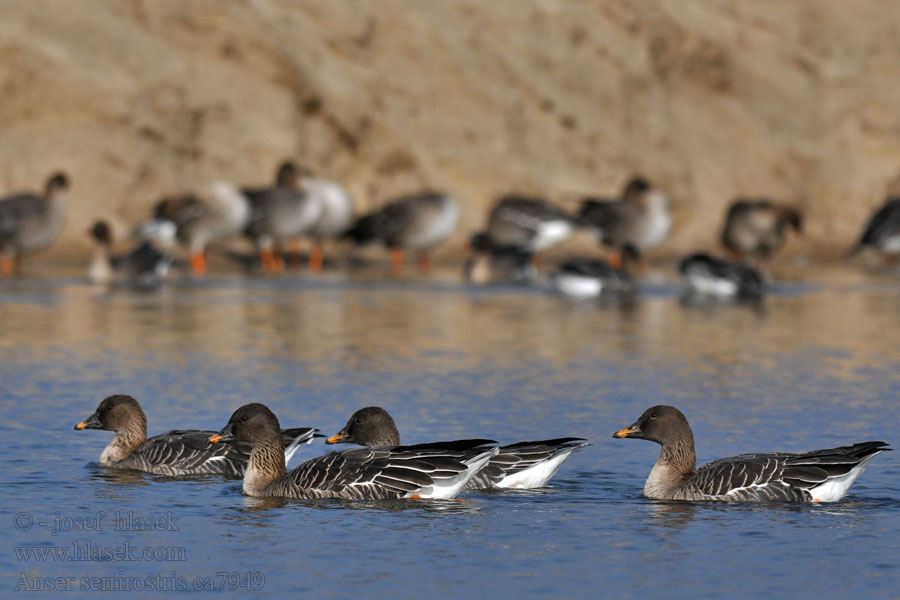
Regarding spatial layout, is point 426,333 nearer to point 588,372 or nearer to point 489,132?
point 588,372

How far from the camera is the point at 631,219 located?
34812 millimetres

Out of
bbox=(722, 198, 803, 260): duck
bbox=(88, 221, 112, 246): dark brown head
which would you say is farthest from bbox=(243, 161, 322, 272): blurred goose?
bbox=(722, 198, 803, 260): duck

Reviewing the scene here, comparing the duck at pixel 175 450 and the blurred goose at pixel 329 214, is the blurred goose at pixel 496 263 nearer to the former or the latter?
the blurred goose at pixel 329 214

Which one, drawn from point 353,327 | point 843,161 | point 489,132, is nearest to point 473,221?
point 489,132

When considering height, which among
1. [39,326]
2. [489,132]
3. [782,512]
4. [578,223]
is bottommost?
[782,512]

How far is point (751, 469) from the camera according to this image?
34.3 ft

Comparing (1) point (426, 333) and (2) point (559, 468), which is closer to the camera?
(2) point (559, 468)

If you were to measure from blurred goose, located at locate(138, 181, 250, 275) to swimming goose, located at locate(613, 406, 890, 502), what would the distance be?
22.3m

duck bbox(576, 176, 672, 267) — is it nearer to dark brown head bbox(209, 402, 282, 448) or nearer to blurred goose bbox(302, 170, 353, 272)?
blurred goose bbox(302, 170, 353, 272)

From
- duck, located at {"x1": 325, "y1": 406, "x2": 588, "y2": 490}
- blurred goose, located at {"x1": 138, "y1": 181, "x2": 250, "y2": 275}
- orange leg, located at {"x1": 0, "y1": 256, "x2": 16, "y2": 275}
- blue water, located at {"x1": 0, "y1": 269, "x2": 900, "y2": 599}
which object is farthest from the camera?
blurred goose, located at {"x1": 138, "y1": 181, "x2": 250, "y2": 275}

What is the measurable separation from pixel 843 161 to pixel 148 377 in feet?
126

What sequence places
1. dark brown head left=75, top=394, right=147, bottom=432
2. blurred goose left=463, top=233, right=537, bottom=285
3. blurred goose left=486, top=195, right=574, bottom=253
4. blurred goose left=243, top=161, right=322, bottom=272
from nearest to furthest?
dark brown head left=75, top=394, right=147, bottom=432, blurred goose left=463, top=233, right=537, bottom=285, blurred goose left=243, top=161, right=322, bottom=272, blurred goose left=486, top=195, right=574, bottom=253

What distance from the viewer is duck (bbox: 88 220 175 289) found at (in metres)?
28.5

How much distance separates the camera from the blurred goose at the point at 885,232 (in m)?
36.4
